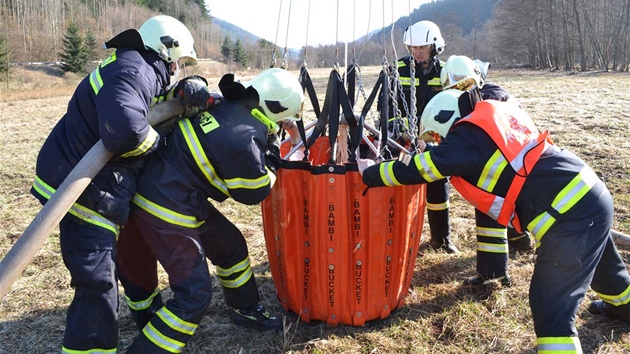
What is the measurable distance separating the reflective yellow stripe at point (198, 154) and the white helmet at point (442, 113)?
4.78ft

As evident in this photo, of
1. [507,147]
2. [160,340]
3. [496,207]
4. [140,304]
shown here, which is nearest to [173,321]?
[160,340]

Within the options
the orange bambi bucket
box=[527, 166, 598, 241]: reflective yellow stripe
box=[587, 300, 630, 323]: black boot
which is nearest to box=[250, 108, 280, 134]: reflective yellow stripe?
the orange bambi bucket

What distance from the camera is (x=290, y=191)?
3299 millimetres

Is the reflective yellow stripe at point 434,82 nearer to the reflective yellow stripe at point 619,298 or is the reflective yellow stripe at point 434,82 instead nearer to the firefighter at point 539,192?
the firefighter at point 539,192

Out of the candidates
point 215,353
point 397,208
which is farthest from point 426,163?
point 215,353

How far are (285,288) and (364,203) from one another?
3.14 ft

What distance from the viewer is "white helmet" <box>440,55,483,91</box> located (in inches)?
152

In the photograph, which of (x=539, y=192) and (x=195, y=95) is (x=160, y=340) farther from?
(x=539, y=192)

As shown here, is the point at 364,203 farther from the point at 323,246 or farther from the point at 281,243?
the point at 281,243

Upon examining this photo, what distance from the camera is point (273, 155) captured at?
3.22 meters

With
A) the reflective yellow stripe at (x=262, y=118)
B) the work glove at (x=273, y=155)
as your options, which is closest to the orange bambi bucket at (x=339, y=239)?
the work glove at (x=273, y=155)

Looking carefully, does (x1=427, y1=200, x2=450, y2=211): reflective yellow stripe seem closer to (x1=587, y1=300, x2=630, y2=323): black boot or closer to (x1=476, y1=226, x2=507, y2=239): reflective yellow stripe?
(x1=476, y1=226, x2=507, y2=239): reflective yellow stripe

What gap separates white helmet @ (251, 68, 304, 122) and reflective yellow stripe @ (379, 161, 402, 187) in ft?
2.25

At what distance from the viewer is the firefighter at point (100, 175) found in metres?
2.65
